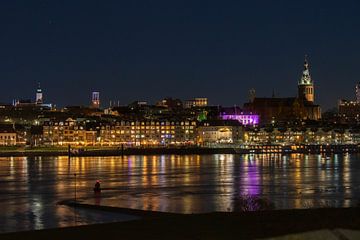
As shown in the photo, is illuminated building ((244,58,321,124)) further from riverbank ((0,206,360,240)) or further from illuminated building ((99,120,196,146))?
riverbank ((0,206,360,240))

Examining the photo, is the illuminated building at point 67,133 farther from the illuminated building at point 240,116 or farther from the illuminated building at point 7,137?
the illuminated building at point 240,116

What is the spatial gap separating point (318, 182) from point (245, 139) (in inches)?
4153

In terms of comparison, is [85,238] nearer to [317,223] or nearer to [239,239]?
[239,239]

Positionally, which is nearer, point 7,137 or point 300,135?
point 7,137

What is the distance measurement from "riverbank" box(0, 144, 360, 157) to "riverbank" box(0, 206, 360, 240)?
9067cm

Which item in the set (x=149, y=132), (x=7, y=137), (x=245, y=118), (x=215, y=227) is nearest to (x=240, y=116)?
(x=245, y=118)

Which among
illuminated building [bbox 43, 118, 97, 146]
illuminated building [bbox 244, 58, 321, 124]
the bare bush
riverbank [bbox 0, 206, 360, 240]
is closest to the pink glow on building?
illuminated building [bbox 244, 58, 321, 124]

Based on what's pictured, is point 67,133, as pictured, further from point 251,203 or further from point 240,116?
point 251,203

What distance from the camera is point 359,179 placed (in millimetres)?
43719

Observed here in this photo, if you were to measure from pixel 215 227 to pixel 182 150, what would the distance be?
10216cm

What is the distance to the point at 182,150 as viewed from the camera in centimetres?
11844

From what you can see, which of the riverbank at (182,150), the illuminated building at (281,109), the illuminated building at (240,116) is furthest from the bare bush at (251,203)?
the illuminated building at (281,109)

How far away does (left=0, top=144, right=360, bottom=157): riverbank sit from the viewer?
364ft

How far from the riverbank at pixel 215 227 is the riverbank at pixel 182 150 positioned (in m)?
90.7
